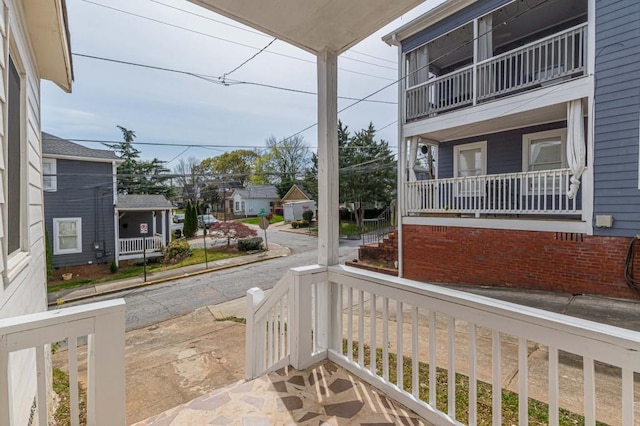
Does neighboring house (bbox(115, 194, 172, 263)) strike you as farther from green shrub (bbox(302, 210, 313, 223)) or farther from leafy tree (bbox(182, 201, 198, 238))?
green shrub (bbox(302, 210, 313, 223))

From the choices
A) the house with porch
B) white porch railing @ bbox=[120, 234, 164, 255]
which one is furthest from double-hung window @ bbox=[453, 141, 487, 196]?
white porch railing @ bbox=[120, 234, 164, 255]

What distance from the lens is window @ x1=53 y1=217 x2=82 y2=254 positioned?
34.9 ft

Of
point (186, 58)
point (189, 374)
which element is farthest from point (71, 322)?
point (186, 58)

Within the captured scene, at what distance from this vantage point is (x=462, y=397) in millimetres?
2402

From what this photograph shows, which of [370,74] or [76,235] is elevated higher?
[370,74]

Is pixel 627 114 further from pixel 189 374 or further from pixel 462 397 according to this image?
pixel 189 374

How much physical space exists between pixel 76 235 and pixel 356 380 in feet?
41.6

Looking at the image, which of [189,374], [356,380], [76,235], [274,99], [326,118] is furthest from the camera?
[76,235]

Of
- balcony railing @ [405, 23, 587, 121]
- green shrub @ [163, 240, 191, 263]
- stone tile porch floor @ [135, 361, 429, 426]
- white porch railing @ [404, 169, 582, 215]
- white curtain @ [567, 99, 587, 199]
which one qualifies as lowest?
green shrub @ [163, 240, 191, 263]

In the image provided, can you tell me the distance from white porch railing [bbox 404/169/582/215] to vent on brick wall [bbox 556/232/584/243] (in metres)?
0.35

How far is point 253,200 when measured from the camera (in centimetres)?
2458

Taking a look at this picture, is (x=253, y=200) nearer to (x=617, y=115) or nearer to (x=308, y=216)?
(x=308, y=216)

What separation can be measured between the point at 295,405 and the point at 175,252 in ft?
42.3

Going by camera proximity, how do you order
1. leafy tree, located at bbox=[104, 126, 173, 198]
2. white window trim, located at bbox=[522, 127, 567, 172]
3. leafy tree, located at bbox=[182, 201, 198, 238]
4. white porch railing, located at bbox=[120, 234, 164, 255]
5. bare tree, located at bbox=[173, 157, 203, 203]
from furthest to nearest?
leafy tree, located at bbox=[104, 126, 173, 198]
bare tree, located at bbox=[173, 157, 203, 203]
leafy tree, located at bbox=[182, 201, 198, 238]
white porch railing, located at bbox=[120, 234, 164, 255]
white window trim, located at bbox=[522, 127, 567, 172]
